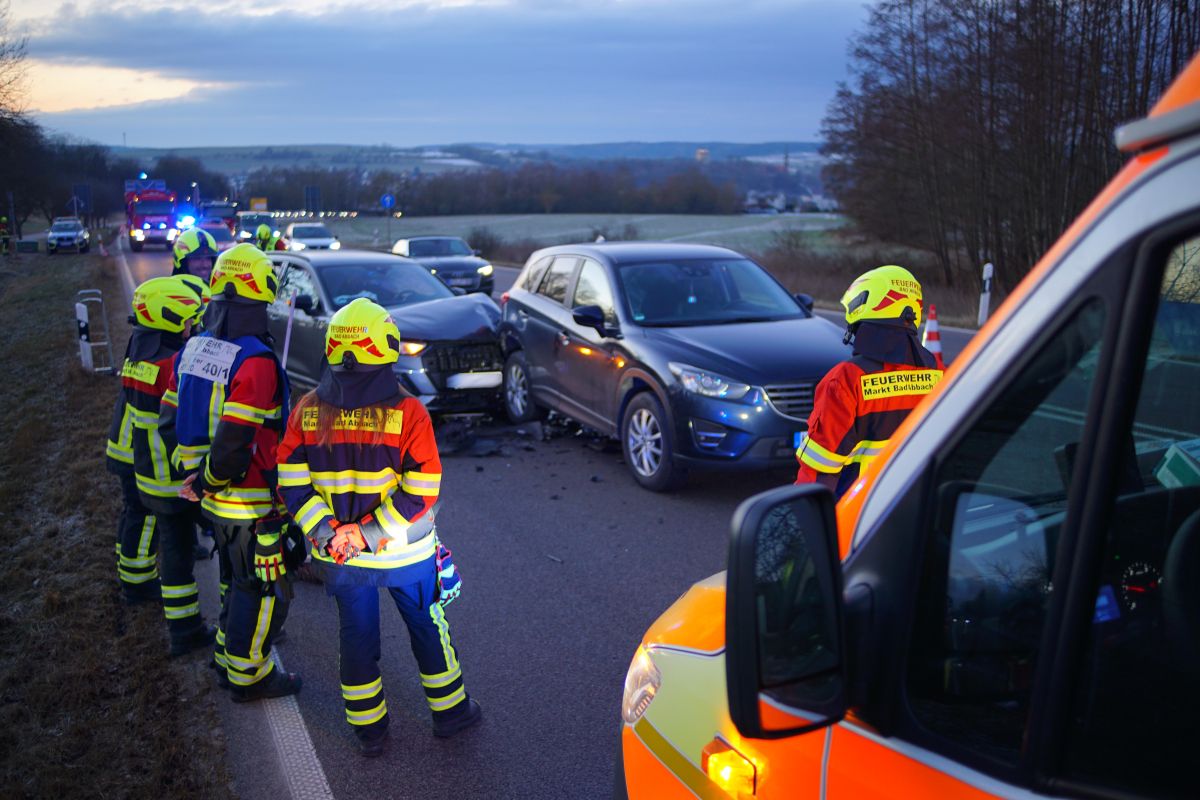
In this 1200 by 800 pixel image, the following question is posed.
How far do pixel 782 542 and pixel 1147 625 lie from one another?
0.51m

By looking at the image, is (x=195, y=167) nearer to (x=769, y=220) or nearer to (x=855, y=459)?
(x=769, y=220)

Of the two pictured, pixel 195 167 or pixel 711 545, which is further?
pixel 195 167

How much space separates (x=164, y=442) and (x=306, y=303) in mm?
6013

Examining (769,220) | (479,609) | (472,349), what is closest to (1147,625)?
(479,609)

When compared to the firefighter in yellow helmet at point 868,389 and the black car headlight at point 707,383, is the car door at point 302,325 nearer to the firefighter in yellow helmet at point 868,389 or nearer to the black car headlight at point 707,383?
the black car headlight at point 707,383

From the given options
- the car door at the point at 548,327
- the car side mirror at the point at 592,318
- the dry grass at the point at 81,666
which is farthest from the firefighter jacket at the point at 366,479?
the car door at the point at 548,327

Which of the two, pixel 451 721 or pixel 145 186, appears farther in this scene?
pixel 145 186

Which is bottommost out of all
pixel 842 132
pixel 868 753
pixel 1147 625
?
pixel 868 753

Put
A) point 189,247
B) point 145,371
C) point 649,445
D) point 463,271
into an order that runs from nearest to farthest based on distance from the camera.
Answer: point 145,371 → point 189,247 → point 649,445 → point 463,271

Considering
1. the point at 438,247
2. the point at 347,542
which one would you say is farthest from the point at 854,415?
the point at 438,247

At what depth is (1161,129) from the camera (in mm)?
1253

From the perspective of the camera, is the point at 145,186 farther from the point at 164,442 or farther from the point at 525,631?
the point at 525,631

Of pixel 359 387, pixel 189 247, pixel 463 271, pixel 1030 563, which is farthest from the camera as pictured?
pixel 463 271

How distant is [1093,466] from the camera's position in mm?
1338
